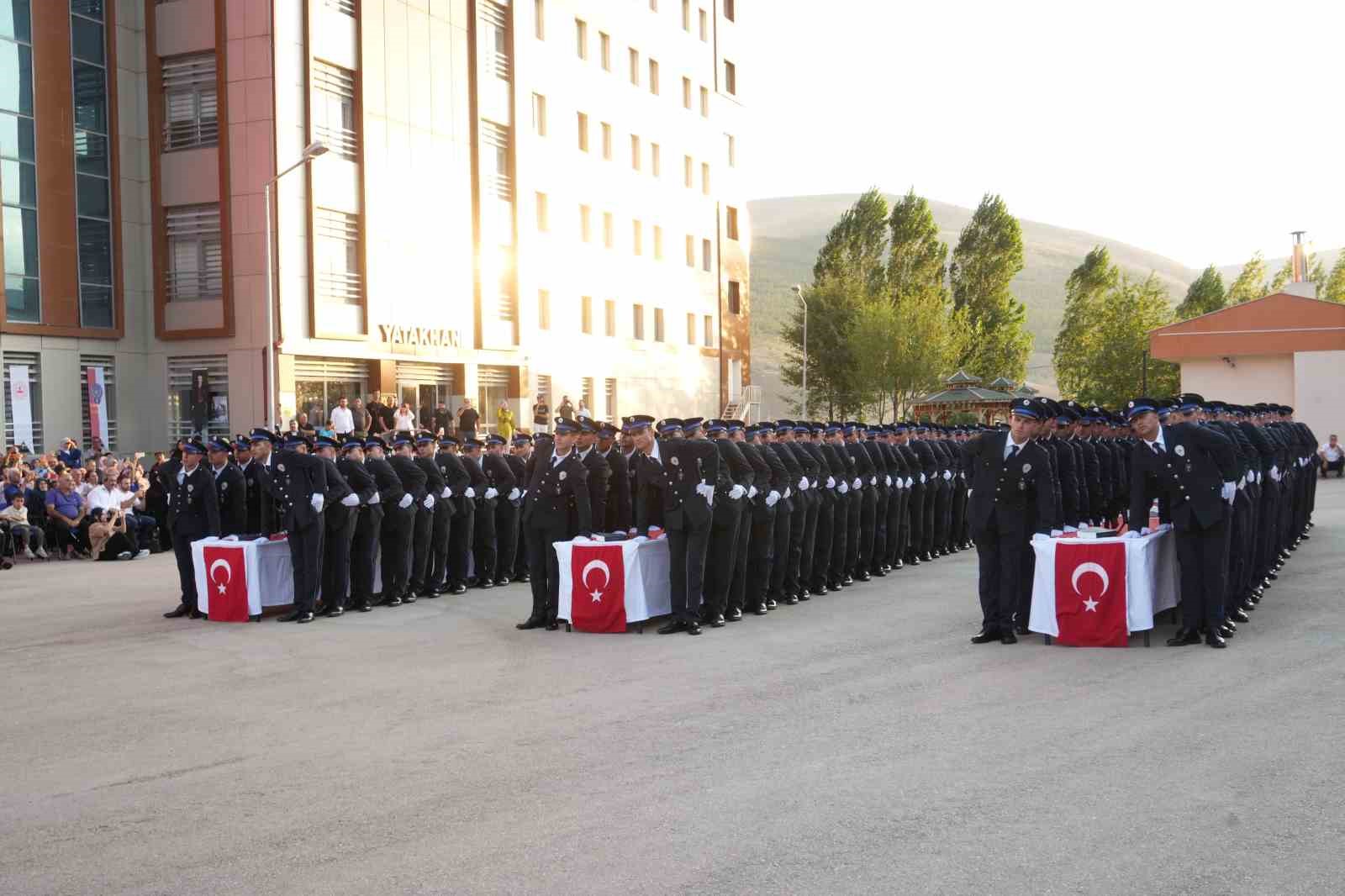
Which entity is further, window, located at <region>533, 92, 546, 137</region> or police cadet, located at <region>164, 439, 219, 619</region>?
window, located at <region>533, 92, 546, 137</region>

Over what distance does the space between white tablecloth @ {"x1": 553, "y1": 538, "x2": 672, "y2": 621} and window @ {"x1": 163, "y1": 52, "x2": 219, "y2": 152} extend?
2611 cm

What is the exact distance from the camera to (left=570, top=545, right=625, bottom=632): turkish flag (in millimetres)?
12688

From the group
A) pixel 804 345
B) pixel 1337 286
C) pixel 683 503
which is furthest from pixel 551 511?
pixel 1337 286

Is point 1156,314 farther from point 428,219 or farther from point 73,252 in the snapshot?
point 73,252

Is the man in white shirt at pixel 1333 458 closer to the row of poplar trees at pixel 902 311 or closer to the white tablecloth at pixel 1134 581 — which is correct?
the row of poplar trees at pixel 902 311

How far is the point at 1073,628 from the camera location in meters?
11.3

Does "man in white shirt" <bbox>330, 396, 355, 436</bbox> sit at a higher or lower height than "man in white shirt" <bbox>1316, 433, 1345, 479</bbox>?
higher

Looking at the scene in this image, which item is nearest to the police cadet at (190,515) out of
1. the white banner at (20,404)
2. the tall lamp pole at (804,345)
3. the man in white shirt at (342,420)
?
the man in white shirt at (342,420)

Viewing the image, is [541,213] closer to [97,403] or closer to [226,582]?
[97,403]

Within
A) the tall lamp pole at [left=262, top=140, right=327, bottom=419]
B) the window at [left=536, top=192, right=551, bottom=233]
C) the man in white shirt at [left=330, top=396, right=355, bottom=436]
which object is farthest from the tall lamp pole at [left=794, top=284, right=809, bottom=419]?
the man in white shirt at [left=330, top=396, right=355, bottom=436]

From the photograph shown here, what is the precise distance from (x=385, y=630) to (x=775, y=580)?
4455 mm

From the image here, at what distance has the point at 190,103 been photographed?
1383 inches

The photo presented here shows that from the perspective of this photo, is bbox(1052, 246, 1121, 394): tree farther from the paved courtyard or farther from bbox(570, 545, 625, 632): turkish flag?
the paved courtyard

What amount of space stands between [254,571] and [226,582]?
328 millimetres
